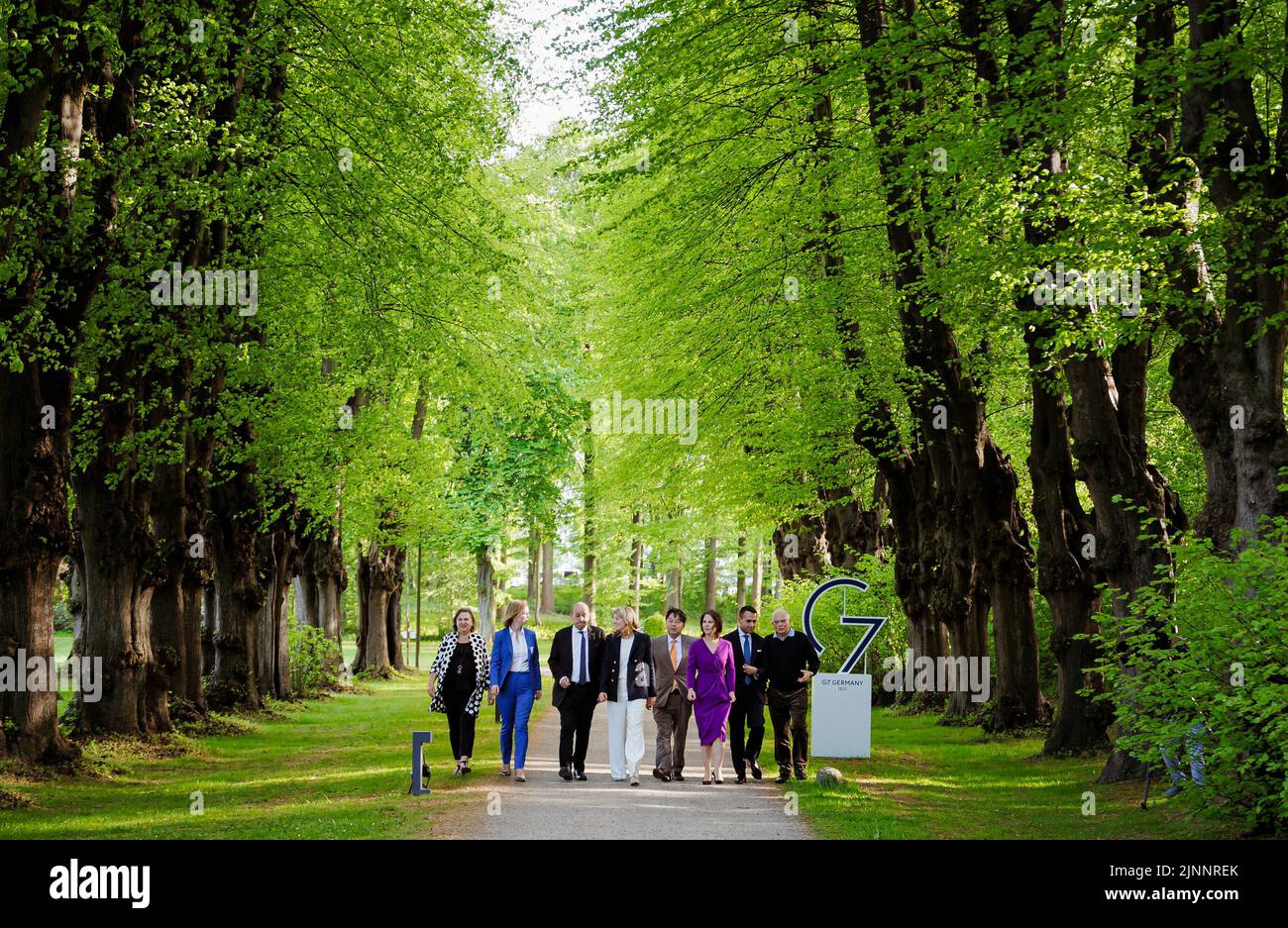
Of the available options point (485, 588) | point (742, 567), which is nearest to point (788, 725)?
point (485, 588)

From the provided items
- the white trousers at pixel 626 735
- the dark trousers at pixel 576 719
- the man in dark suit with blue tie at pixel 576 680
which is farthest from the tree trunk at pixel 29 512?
the white trousers at pixel 626 735

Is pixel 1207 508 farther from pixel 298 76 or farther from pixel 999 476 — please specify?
pixel 298 76

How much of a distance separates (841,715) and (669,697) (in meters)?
3.09

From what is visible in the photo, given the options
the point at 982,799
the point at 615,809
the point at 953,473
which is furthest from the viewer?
the point at 953,473

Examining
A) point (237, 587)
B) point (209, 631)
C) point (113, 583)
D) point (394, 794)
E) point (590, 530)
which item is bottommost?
point (394, 794)

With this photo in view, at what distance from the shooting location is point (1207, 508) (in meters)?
12.9

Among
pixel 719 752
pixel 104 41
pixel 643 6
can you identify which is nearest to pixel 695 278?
pixel 643 6

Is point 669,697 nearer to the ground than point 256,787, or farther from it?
farther from it

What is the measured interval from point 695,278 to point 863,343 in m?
3.33

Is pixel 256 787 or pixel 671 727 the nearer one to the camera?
pixel 256 787

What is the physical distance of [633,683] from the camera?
14.9 meters

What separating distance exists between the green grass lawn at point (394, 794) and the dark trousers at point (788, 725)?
0.46 metres

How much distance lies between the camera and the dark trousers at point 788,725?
15180 millimetres

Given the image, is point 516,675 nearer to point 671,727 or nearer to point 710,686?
point 671,727
